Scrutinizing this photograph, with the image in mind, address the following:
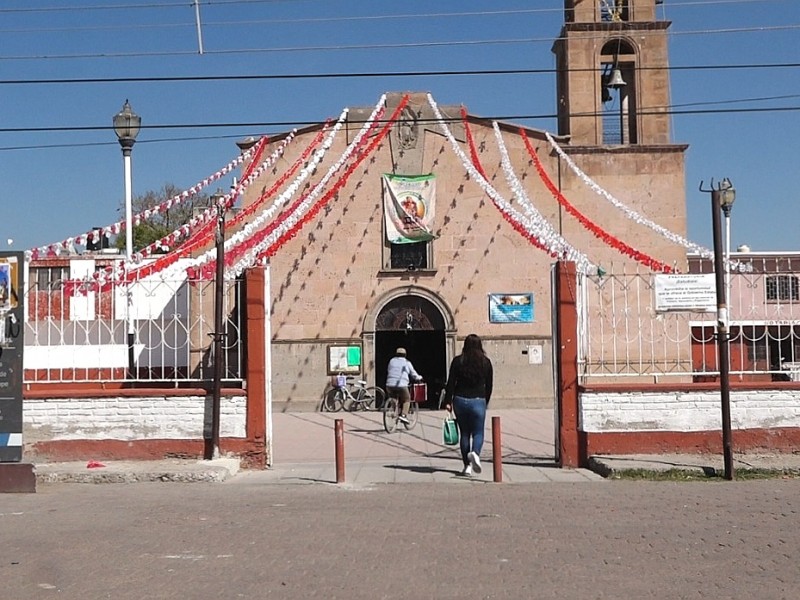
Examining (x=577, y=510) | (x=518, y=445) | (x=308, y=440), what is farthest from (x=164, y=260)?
(x=577, y=510)

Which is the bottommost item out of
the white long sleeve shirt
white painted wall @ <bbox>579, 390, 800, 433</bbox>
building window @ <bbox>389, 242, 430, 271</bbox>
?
white painted wall @ <bbox>579, 390, 800, 433</bbox>

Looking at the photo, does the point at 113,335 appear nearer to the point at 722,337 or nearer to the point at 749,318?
the point at 722,337

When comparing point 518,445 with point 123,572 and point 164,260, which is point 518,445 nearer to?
point 164,260

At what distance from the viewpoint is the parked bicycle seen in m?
25.6

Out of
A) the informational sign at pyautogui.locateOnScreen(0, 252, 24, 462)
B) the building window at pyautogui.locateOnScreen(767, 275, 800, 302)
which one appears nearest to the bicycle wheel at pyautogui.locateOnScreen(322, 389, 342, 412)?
the building window at pyautogui.locateOnScreen(767, 275, 800, 302)

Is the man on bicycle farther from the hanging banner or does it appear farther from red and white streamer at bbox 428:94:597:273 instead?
the hanging banner

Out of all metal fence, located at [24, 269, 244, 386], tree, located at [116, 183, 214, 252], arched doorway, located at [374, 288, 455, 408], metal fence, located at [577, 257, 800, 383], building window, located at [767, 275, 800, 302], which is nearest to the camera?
metal fence, located at [577, 257, 800, 383]

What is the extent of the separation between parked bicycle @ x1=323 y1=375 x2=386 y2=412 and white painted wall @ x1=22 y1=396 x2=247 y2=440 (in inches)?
478

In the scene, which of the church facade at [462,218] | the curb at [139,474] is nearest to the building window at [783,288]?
the curb at [139,474]

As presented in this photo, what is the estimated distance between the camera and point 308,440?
18625 mm

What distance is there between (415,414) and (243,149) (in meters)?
9.72

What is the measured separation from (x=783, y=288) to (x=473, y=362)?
4.70 m

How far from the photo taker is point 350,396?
1008 inches

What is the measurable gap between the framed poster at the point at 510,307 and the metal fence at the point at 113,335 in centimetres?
1306
